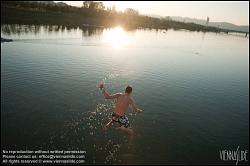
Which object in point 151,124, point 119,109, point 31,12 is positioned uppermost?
point 31,12

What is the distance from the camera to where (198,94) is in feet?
95.1

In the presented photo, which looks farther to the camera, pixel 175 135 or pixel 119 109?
pixel 175 135

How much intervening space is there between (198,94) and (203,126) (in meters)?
8.98

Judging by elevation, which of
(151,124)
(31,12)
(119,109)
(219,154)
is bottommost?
(219,154)

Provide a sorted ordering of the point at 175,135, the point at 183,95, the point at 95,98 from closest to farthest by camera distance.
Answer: the point at 175,135 < the point at 95,98 < the point at 183,95

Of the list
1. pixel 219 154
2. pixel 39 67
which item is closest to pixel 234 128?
pixel 219 154

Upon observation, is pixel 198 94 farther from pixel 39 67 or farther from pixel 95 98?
pixel 39 67

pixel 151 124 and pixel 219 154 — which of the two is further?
pixel 151 124

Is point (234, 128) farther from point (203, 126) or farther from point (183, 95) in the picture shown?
point (183, 95)

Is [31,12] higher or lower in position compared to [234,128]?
higher

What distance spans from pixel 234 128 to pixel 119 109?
11812 mm

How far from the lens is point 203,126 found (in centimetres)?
2048

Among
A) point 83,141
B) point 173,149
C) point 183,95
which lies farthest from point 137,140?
point 183,95

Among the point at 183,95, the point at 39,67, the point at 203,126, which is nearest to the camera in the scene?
the point at 203,126
